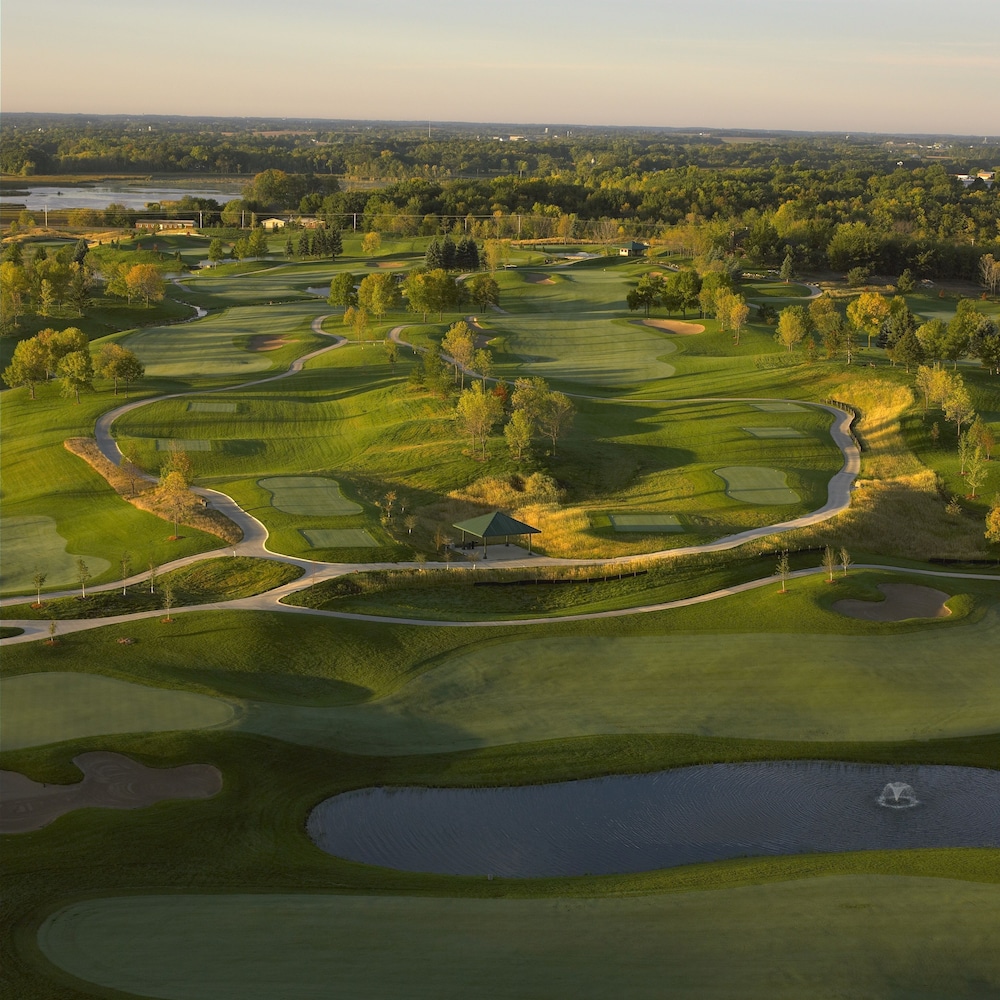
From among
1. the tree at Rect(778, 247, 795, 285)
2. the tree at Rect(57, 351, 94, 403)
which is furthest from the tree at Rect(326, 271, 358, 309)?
the tree at Rect(778, 247, 795, 285)

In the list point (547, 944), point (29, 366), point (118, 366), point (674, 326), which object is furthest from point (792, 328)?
point (547, 944)

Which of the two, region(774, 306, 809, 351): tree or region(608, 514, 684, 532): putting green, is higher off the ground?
region(774, 306, 809, 351): tree

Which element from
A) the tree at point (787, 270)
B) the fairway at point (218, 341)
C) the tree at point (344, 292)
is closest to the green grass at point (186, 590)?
the fairway at point (218, 341)

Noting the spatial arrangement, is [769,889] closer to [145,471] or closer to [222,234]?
[145,471]

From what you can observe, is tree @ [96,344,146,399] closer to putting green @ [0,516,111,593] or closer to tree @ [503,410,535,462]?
putting green @ [0,516,111,593]

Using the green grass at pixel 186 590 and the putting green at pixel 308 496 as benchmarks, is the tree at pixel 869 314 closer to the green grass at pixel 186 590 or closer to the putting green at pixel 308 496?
the putting green at pixel 308 496
